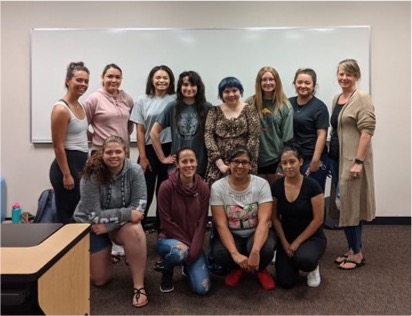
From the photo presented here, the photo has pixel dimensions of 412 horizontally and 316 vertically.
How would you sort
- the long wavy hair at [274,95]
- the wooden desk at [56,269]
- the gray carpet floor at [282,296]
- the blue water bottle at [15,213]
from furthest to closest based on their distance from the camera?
1. the blue water bottle at [15,213]
2. the long wavy hair at [274,95]
3. the gray carpet floor at [282,296]
4. the wooden desk at [56,269]

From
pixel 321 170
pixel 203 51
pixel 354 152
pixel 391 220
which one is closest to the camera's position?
pixel 354 152

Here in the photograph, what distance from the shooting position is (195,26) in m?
3.81

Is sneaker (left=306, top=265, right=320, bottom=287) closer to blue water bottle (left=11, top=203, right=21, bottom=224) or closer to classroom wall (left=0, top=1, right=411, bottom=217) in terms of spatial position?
classroom wall (left=0, top=1, right=411, bottom=217)

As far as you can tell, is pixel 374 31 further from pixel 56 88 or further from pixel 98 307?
pixel 98 307

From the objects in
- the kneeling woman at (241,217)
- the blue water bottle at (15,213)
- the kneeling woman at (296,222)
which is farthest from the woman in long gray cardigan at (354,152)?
the blue water bottle at (15,213)

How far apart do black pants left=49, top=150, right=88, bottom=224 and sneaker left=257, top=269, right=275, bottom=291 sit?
4.25ft

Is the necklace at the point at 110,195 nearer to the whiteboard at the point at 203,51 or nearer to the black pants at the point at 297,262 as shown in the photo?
the black pants at the point at 297,262

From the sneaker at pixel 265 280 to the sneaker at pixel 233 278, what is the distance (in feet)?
0.43

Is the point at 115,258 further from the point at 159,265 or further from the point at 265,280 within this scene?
the point at 265,280

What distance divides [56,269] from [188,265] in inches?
47.0

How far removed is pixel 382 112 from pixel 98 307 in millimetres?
3270

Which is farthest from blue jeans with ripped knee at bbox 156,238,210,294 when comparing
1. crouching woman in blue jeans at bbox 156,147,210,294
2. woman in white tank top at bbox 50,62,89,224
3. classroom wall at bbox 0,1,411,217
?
classroom wall at bbox 0,1,411,217

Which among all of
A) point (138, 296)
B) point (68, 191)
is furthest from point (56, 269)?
point (68, 191)

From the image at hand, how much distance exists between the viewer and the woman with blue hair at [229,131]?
8.57 feet
